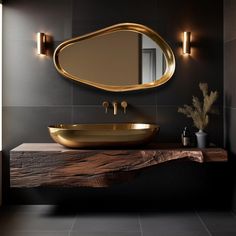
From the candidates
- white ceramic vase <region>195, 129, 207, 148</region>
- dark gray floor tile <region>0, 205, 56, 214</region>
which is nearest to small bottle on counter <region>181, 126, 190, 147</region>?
white ceramic vase <region>195, 129, 207, 148</region>

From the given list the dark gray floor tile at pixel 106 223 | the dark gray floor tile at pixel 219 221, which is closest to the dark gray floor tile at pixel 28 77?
the dark gray floor tile at pixel 106 223

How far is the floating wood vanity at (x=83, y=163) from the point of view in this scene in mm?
3785

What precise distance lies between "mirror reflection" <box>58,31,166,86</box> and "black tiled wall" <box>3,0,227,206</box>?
0.13 m

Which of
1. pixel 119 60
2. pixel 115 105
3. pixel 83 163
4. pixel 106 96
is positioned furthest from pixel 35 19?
pixel 83 163

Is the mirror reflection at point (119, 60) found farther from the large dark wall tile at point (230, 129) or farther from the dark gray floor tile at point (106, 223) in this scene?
the dark gray floor tile at point (106, 223)

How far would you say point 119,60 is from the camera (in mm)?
4367

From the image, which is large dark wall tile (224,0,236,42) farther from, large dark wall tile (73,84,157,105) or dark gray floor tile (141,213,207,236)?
dark gray floor tile (141,213,207,236)

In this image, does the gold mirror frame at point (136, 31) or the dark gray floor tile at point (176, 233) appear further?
the gold mirror frame at point (136, 31)

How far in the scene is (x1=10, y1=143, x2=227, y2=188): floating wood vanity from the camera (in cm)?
379

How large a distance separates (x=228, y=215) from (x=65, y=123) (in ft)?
5.79

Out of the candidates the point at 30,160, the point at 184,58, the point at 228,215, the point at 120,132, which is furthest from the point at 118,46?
the point at 228,215

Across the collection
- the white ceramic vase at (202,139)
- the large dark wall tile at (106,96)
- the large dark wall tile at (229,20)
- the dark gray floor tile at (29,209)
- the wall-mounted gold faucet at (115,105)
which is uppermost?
the large dark wall tile at (229,20)

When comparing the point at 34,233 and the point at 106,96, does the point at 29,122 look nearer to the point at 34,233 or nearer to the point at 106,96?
the point at 106,96

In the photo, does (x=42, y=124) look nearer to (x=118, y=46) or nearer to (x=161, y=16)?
(x=118, y=46)
